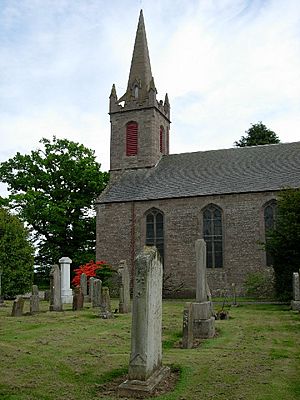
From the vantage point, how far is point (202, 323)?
11.1 metres

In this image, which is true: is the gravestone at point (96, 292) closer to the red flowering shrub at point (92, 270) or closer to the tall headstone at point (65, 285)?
the tall headstone at point (65, 285)

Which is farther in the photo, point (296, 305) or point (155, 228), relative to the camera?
point (155, 228)

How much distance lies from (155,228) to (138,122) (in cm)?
894

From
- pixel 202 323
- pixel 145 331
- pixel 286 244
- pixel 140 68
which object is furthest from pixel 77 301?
pixel 140 68

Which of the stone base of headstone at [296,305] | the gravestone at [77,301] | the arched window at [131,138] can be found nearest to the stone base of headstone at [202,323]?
the stone base of headstone at [296,305]

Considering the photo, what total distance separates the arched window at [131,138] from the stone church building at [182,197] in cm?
8

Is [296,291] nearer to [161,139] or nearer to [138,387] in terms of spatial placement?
[138,387]

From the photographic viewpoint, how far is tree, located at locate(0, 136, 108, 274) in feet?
116

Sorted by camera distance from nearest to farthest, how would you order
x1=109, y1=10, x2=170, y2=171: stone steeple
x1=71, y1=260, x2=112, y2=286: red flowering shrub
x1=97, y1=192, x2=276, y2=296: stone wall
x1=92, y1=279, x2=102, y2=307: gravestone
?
x1=92, y1=279, x2=102, y2=307: gravestone < x1=97, y1=192, x2=276, y2=296: stone wall < x1=71, y1=260, x2=112, y2=286: red flowering shrub < x1=109, y1=10, x2=170, y2=171: stone steeple

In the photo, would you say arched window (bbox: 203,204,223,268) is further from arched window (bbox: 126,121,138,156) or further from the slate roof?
arched window (bbox: 126,121,138,156)

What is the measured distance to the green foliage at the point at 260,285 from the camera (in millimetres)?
24438

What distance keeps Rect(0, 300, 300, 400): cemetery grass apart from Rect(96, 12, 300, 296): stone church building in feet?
47.1

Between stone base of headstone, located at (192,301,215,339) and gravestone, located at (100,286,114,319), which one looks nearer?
stone base of headstone, located at (192,301,215,339)

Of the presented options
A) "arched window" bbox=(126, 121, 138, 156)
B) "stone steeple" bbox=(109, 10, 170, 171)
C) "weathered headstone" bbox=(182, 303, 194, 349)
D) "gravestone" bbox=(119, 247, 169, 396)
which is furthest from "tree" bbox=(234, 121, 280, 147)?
"gravestone" bbox=(119, 247, 169, 396)
